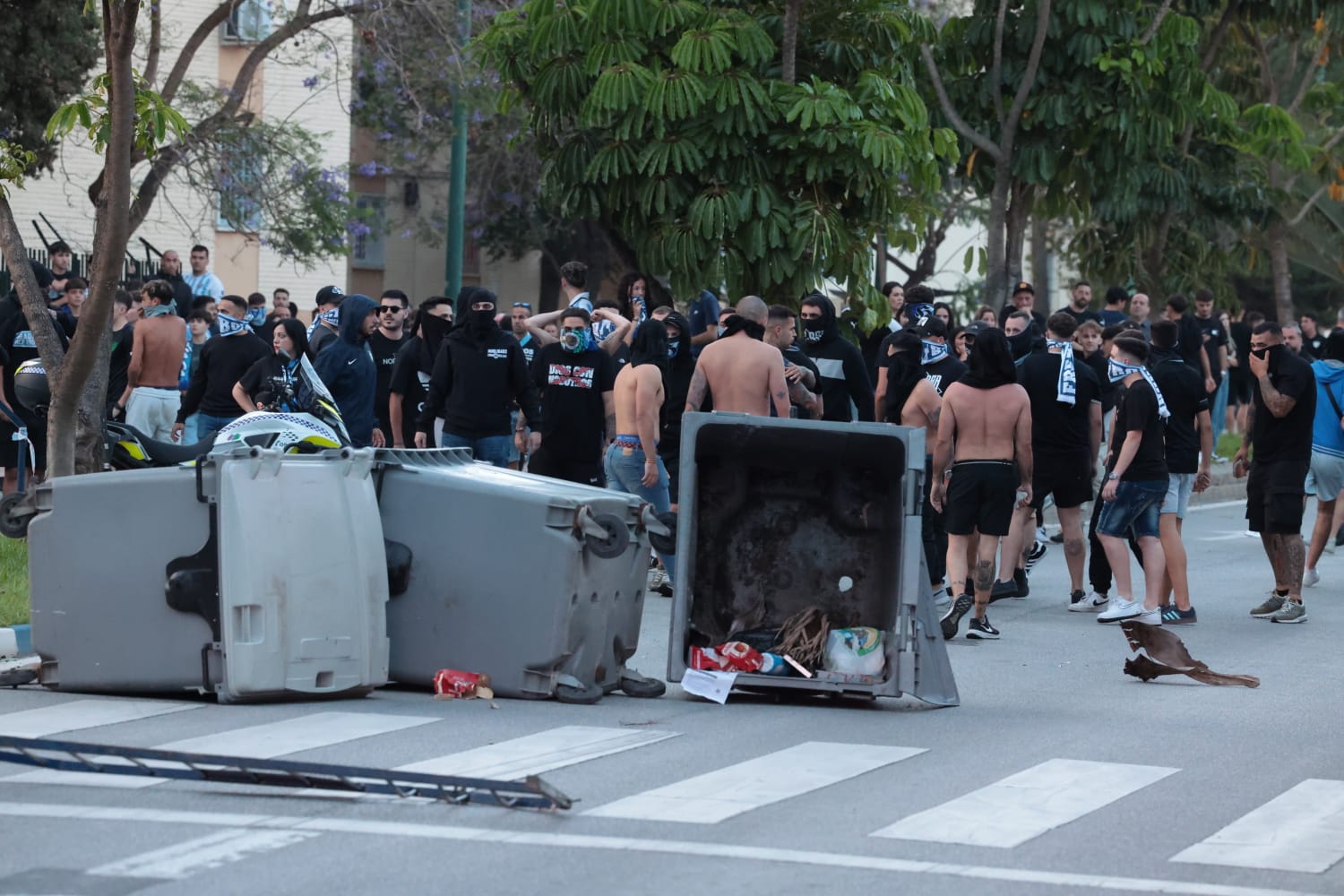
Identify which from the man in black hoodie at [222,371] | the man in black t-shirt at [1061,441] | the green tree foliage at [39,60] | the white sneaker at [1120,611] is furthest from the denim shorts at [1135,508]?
the green tree foliage at [39,60]

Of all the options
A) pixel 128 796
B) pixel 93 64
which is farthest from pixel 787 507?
pixel 93 64

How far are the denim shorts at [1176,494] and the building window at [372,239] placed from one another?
2412 cm

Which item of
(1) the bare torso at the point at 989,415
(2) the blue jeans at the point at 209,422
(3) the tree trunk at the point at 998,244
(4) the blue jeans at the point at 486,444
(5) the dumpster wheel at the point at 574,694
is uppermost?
(3) the tree trunk at the point at 998,244

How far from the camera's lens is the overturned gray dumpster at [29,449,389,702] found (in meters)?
8.80

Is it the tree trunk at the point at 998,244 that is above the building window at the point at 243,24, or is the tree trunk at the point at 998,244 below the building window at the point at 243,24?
below

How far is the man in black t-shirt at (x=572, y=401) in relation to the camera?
1353 centimetres

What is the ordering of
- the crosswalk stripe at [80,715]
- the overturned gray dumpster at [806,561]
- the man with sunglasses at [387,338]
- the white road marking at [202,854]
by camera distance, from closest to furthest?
the white road marking at [202,854], the crosswalk stripe at [80,715], the overturned gray dumpster at [806,561], the man with sunglasses at [387,338]

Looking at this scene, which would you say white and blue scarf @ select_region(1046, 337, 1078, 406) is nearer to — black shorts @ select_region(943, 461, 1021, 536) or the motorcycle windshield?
black shorts @ select_region(943, 461, 1021, 536)

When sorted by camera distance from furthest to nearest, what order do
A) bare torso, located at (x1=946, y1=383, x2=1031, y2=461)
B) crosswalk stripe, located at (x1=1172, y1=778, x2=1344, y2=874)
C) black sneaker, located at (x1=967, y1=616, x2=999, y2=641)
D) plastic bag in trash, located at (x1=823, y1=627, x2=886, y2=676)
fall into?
black sneaker, located at (x1=967, y1=616, x2=999, y2=641) → bare torso, located at (x1=946, y1=383, x2=1031, y2=461) → plastic bag in trash, located at (x1=823, y1=627, x2=886, y2=676) → crosswalk stripe, located at (x1=1172, y1=778, x2=1344, y2=874)

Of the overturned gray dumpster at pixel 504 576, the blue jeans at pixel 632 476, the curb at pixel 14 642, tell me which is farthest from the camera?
the blue jeans at pixel 632 476

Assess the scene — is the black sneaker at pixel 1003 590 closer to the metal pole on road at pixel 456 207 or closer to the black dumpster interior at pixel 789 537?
the black dumpster interior at pixel 789 537

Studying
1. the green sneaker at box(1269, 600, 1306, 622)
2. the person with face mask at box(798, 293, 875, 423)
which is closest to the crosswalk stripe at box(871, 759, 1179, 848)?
the person with face mask at box(798, 293, 875, 423)

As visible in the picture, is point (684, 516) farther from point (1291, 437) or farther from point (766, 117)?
point (766, 117)

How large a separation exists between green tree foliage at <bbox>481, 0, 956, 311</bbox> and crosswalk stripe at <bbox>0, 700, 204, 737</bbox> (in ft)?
29.3
